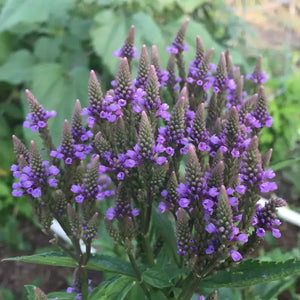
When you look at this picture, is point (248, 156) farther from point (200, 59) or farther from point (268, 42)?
point (268, 42)

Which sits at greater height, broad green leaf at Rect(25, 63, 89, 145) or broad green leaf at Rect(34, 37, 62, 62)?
broad green leaf at Rect(34, 37, 62, 62)

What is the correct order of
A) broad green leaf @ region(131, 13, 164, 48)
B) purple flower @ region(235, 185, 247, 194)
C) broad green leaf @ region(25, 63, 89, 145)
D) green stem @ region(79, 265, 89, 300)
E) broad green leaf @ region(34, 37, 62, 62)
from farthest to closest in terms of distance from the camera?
broad green leaf @ region(34, 37, 62, 62) → broad green leaf @ region(25, 63, 89, 145) → broad green leaf @ region(131, 13, 164, 48) → green stem @ region(79, 265, 89, 300) → purple flower @ region(235, 185, 247, 194)

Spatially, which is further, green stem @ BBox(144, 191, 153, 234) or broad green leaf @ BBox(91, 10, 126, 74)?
broad green leaf @ BBox(91, 10, 126, 74)

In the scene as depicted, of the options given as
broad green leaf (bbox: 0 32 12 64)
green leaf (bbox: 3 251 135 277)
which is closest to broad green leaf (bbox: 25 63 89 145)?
broad green leaf (bbox: 0 32 12 64)

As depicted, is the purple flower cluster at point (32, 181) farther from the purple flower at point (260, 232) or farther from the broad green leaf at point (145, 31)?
the broad green leaf at point (145, 31)

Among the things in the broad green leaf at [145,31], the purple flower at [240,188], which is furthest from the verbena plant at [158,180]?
the broad green leaf at [145,31]

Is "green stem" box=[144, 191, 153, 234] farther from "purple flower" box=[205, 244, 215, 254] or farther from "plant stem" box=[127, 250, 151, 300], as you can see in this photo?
"purple flower" box=[205, 244, 215, 254]

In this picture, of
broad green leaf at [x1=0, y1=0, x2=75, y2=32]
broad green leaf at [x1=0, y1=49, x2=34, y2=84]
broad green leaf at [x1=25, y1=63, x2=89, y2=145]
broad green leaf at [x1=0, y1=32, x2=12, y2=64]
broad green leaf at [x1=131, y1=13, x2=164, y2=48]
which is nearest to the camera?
broad green leaf at [x1=0, y1=0, x2=75, y2=32]

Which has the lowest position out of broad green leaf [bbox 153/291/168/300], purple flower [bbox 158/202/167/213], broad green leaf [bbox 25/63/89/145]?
broad green leaf [bbox 25/63/89/145]
